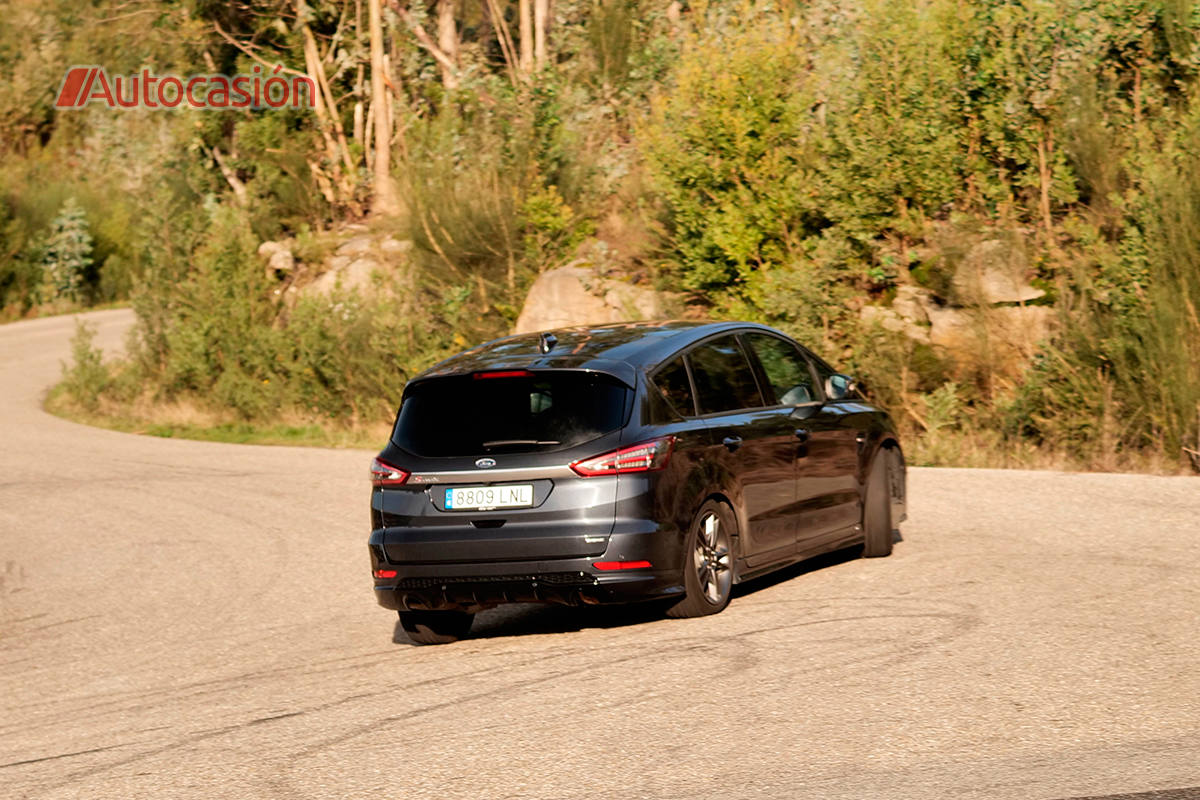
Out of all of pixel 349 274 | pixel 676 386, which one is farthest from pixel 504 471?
pixel 349 274

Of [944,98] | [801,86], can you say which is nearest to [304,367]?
[801,86]

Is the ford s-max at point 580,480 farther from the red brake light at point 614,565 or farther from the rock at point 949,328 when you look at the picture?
the rock at point 949,328

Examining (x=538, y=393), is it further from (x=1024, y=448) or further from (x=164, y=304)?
(x=164, y=304)

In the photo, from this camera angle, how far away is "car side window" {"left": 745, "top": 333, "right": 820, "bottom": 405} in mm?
10180

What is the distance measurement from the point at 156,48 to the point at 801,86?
18.7 metres

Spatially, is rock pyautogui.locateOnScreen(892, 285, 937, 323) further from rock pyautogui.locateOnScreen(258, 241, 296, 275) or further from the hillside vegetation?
rock pyautogui.locateOnScreen(258, 241, 296, 275)

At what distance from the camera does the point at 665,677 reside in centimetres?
750

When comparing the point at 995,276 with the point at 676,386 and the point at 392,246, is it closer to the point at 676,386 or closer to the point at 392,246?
the point at 676,386

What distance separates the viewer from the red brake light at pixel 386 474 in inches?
350

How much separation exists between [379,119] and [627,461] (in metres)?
26.0

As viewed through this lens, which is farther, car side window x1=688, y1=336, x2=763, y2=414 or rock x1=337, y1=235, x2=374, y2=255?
rock x1=337, y1=235, x2=374, y2=255

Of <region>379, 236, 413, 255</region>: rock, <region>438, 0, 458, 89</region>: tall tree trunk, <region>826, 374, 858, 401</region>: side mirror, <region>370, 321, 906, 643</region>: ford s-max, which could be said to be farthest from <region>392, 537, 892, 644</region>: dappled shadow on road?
<region>438, 0, 458, 89</region>: tall tree trunk

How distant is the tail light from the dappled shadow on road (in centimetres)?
89

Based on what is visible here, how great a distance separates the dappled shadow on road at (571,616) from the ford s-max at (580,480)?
298mm
